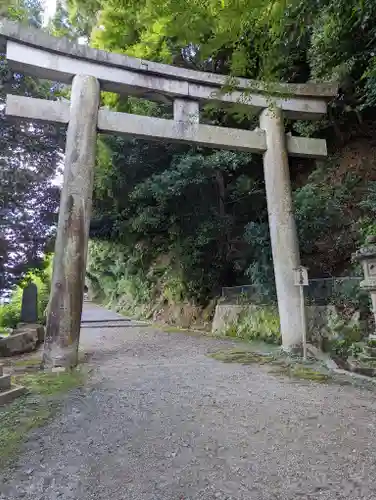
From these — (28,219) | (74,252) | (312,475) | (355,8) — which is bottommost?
(312,475)

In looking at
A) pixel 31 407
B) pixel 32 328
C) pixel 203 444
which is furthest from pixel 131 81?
pixel 203 444

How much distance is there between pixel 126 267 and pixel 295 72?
10.3 m

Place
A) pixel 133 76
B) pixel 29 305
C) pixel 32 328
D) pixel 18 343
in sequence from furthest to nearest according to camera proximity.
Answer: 1. pixel 29 305
2. pixel 32 328
3. pixel 18 343
4. pixel 133 76

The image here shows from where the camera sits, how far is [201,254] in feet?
35.1

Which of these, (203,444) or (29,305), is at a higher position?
(29,305)

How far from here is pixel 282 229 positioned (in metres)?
6.79

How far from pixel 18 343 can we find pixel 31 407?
13.8 ft

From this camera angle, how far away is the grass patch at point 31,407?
2850 millimetres

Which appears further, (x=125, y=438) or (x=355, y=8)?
(x=355, y=8)

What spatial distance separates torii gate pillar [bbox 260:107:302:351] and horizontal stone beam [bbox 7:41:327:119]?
1.68 feet

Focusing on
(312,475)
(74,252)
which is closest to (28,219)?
(74,252)

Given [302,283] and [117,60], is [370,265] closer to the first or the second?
[302,283]

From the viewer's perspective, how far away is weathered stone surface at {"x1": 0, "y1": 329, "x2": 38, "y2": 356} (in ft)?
23.5

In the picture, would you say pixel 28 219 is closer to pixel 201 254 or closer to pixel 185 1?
pixel 201 254
